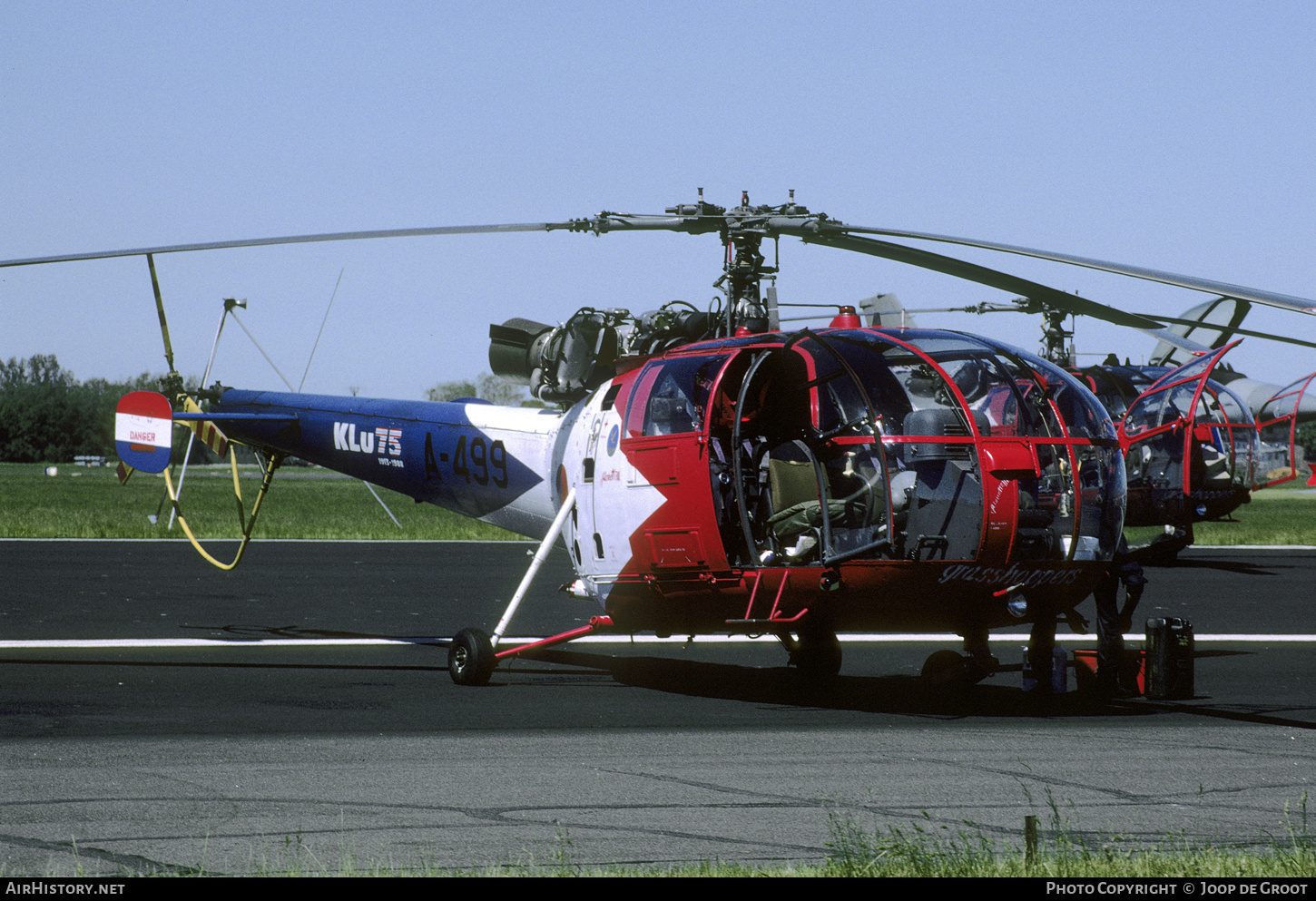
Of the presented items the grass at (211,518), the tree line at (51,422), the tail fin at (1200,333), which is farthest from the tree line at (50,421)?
the tail fin at (1200,333)

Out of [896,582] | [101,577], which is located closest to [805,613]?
[896,582]

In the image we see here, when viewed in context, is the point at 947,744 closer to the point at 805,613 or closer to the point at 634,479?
the point at 805,613

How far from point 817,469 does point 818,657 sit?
9.49 ft

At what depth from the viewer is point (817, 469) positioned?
9.44m

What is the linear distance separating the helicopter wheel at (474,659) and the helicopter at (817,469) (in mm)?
21

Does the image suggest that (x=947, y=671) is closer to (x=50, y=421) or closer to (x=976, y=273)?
(x=976, y=273)

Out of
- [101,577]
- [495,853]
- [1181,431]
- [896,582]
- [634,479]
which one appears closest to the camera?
[495,853]

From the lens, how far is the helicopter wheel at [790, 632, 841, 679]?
38.5 feet

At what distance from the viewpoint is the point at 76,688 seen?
1127 cm

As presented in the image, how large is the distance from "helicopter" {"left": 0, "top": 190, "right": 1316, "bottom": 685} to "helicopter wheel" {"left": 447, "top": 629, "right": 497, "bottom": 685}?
0.02 metres

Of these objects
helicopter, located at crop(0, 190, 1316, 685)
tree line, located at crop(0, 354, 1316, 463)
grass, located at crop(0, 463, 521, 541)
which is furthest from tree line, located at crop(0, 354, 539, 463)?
helicopter, located at crop(0, 190, 1316, 685)

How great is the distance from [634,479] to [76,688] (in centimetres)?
480
